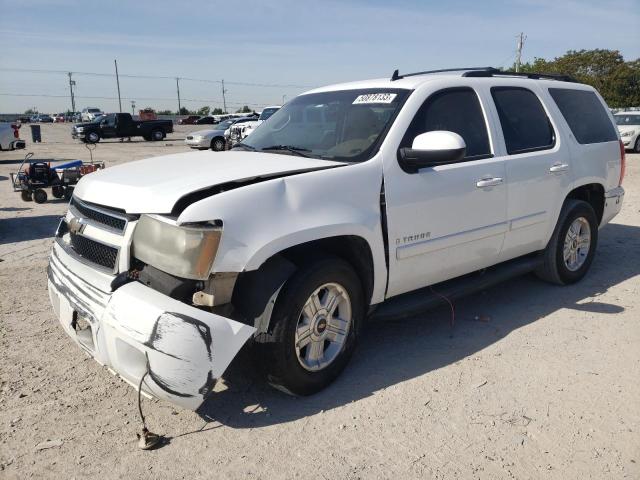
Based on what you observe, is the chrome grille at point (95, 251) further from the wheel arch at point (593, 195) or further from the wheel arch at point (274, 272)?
the wheel arch at point (593, 195)

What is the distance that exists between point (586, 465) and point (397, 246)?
5.14 ft

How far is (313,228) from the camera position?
2.96m

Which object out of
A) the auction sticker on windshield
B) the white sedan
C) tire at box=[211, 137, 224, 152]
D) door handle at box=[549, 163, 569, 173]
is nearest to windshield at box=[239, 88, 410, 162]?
the auction sticker on windshield

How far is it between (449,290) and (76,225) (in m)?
2.60

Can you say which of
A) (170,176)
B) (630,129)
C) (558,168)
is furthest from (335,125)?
(630,129)

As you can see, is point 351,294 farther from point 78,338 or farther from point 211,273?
point 78,338

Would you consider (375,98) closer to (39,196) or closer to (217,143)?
(39,196)

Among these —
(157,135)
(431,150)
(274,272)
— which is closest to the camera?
(274,272)

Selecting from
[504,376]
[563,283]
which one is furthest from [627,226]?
[504,376]

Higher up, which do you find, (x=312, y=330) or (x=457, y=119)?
(x=457, y=119)

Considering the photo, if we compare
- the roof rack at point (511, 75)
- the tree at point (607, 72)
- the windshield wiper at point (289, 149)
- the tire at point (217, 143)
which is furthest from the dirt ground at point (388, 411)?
the tree at point (607, 72)

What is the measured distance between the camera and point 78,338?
305 centimetres

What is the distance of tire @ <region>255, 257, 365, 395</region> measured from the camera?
2.93 metres

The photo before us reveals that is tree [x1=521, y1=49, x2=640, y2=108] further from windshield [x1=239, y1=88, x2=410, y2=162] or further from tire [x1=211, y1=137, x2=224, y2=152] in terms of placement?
windshield [x1=239, y1=88, x2=410, y2=162]
